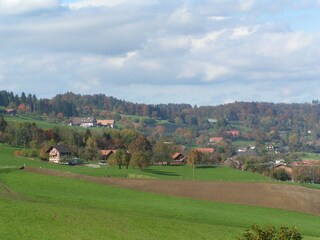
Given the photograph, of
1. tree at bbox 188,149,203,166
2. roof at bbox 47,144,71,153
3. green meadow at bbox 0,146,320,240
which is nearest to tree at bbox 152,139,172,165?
tree at bbox 188,149,203,166

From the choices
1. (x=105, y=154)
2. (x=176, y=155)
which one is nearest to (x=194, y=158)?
(x=176, y=155)

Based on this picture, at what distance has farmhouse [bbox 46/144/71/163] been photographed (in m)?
148

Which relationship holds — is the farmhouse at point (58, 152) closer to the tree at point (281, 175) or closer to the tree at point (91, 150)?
the tree at point (91, 150)

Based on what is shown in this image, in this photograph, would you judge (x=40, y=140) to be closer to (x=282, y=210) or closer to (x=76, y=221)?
(x=282, y=210)

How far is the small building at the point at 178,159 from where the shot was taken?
166 m

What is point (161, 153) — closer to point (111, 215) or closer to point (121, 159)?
point (121, 159)

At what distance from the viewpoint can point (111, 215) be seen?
55.8 meters

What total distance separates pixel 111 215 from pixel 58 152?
97057 millimetres


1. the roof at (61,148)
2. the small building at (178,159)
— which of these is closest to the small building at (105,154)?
the roof at (61,148)

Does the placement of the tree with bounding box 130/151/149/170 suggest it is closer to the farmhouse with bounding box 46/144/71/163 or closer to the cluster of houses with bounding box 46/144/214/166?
the cluster of houses with bounding box 46/144/214/166

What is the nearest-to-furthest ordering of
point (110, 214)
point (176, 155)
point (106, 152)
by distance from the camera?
1. point (110, 214)
2. point (106, 152)
3. point (176, 155)

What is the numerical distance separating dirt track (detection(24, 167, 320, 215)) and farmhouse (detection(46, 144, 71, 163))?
50.7 meters

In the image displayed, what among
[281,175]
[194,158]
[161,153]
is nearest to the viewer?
[281,175]

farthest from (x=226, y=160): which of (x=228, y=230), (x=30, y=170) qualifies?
(x=228, y=230)
